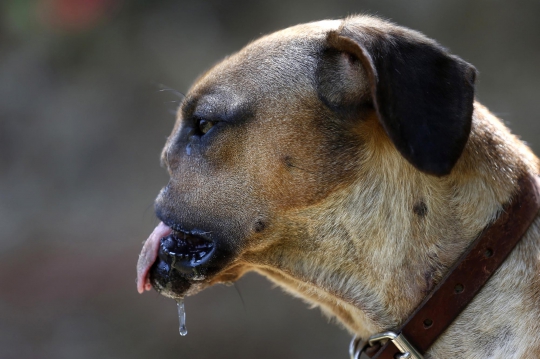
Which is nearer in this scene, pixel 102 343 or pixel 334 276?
pixel 334 276

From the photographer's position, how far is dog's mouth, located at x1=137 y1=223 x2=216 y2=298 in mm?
2670

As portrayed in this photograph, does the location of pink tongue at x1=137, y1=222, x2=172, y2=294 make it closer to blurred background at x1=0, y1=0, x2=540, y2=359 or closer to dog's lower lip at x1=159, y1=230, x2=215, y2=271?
dog's lower lip at x1=159, y1=230, x2=215, y2=271

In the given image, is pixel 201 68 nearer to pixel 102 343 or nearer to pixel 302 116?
pixel 102 343

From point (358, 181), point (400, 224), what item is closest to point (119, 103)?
point (358, 181)

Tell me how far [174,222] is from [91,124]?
5072mm

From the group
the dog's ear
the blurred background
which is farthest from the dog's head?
the blurred background

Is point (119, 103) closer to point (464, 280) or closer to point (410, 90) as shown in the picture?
point (410, 90)

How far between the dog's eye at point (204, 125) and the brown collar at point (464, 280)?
1092mm

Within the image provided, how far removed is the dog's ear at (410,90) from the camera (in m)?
2.20

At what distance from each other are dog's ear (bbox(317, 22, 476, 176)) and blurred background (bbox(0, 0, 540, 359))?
460cm

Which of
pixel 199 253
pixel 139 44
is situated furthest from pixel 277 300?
pixel 199 253

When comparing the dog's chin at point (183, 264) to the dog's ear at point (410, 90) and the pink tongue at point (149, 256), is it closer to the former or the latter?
the pink tongue at point (149, 256)

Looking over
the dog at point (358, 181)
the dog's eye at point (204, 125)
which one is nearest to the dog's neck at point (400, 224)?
the dog at point (358, 181)

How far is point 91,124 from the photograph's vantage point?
24.3ft
